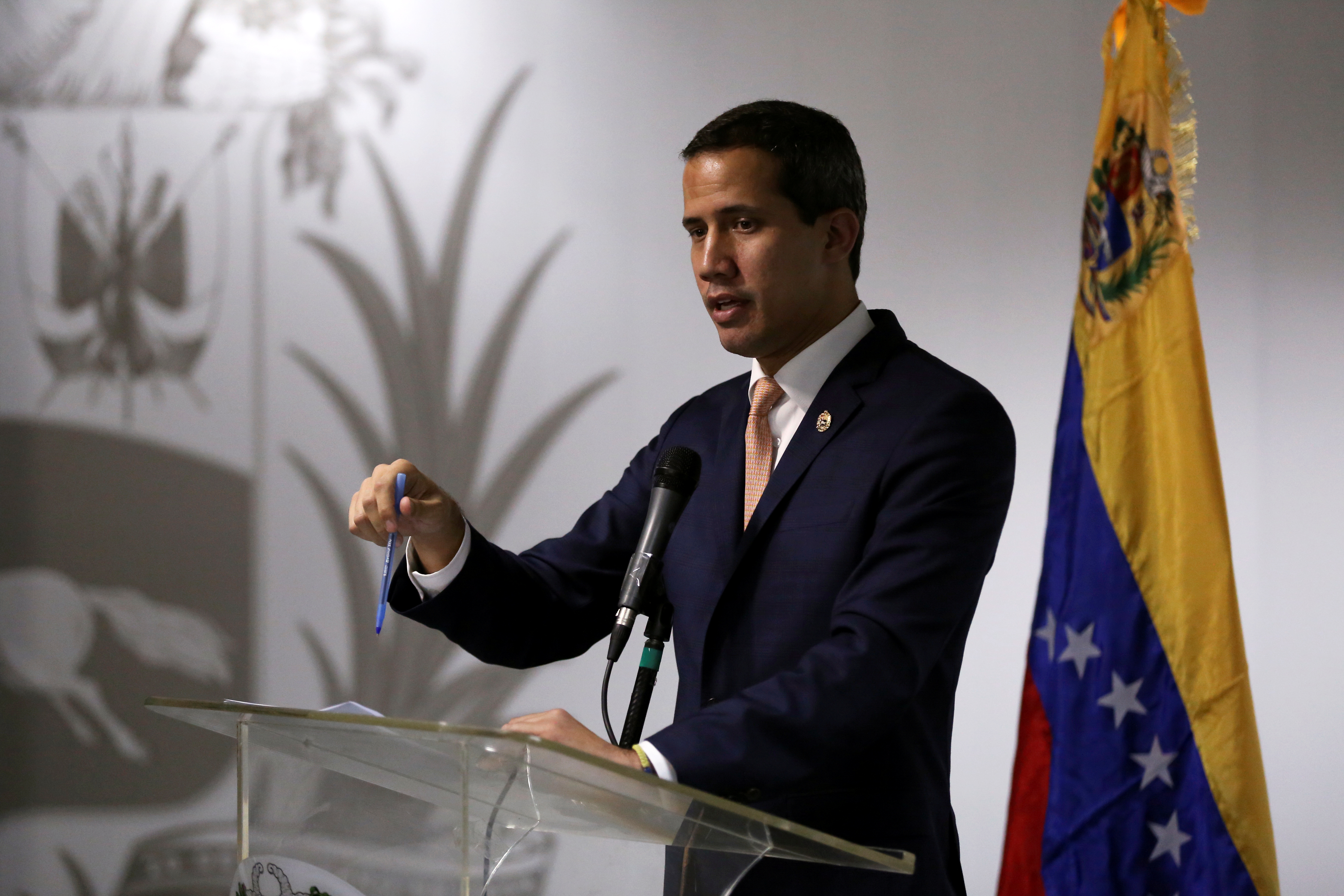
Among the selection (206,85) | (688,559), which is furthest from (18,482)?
(688,559)

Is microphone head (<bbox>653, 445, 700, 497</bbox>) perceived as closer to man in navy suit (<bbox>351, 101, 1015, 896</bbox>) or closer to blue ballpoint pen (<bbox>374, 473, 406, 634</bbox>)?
man in navy suit (<bbox>351, 101, 1015, 896</bbox>)

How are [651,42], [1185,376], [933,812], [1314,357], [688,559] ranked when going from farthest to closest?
[651,42] < [1314,357] < [1185,376] < [688,559] < [933,812]

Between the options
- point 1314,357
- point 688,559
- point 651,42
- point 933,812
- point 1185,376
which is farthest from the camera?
point 651,42

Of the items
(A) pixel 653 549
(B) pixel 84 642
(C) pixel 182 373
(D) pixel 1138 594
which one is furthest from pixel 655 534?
(B) pixel 84 642

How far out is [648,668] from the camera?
1.23 m

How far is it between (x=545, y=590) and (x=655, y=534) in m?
0.40

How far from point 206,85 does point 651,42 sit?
119 centimetres

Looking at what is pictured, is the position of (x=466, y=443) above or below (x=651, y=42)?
below

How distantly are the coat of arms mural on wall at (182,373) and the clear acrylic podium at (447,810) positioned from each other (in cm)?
204

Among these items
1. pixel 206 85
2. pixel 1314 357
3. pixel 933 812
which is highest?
pixel 206 85

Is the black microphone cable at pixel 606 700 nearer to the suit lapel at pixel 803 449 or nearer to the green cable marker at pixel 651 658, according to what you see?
the green cable marker at pixel 651 658

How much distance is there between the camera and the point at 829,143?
151 centimetres

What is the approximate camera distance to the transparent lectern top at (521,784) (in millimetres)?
807

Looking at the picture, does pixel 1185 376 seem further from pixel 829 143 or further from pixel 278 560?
pixel 278 560
